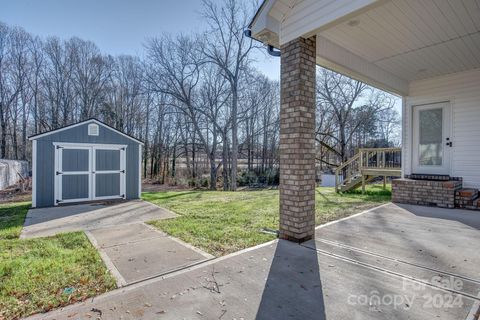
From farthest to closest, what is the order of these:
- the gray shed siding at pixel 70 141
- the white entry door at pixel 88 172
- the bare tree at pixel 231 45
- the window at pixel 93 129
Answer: the bare tree at pixel 231 45, the window at pixel 93 129, the white entry door at pixel 88 172, the gray shed siding at pixel 70 141

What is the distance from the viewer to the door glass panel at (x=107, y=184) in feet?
27.0

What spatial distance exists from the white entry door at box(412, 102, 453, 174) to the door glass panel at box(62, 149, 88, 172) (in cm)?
946

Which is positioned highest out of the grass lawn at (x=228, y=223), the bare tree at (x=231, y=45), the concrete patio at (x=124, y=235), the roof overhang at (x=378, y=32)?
the bare tree at (x=231, y=45)

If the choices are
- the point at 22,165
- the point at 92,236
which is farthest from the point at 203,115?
the point at 92,236

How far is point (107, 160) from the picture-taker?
27.6 feet

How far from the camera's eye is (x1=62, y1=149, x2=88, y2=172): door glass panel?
25.4 feet

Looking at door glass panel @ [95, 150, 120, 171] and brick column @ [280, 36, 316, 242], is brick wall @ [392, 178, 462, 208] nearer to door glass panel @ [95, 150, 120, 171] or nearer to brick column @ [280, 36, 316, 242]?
brick column @ [280, 36, 316, 242]

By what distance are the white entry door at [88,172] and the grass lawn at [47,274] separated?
396cm

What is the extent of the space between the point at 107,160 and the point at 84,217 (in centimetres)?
302

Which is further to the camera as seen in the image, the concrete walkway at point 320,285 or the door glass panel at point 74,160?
the door glass panel at point 74,160

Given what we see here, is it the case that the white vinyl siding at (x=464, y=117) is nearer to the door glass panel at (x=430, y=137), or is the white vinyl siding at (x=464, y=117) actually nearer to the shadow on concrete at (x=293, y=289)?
the door glass panel at (x=430, y=137)

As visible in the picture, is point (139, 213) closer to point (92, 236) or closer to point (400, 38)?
point (92, 236)

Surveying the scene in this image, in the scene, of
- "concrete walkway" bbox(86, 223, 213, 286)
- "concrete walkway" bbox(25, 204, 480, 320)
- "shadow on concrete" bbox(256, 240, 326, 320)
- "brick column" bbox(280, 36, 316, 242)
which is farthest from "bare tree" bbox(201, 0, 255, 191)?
"shadow on concrete" bbox(256, 240, 326, 320)

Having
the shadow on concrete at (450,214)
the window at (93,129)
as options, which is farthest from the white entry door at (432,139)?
the window at (93,129)
